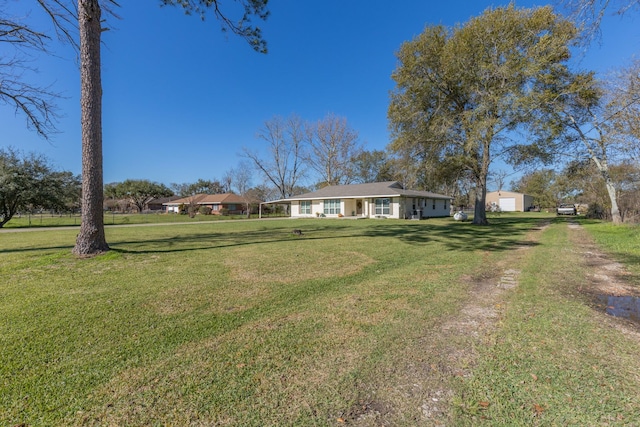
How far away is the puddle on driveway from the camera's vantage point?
3.80 metres

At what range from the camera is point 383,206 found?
91.1 feet

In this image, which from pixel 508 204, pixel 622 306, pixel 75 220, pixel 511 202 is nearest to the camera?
pixel 622 306

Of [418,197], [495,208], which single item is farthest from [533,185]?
[418,197]

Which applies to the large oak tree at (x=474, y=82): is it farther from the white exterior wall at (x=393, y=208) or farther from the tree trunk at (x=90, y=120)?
the tree trunk at (x=90, y=120)

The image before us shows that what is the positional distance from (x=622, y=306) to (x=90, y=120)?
1116 centimetres

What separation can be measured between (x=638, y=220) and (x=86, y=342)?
74.2 feet

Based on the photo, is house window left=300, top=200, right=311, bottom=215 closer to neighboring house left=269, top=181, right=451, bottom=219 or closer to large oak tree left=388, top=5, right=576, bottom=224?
neighboring house left=269, top=181, right=451, bottom=219

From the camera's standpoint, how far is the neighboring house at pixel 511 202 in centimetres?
5191

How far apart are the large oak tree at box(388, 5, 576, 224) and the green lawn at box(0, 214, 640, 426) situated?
47.2 feet

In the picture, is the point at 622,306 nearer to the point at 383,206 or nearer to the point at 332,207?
the point at 383,206

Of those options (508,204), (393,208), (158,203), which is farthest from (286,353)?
(158,203)

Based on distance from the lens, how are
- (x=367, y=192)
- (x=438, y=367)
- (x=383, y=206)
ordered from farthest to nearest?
(x=367, y=192) < (x=383, y=206) < (x=438, y=367)

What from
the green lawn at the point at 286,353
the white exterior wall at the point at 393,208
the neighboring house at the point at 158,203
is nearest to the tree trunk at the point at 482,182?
the white exterior wall at the point at 393,208

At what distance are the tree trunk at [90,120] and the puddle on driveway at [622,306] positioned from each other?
10344 mm
